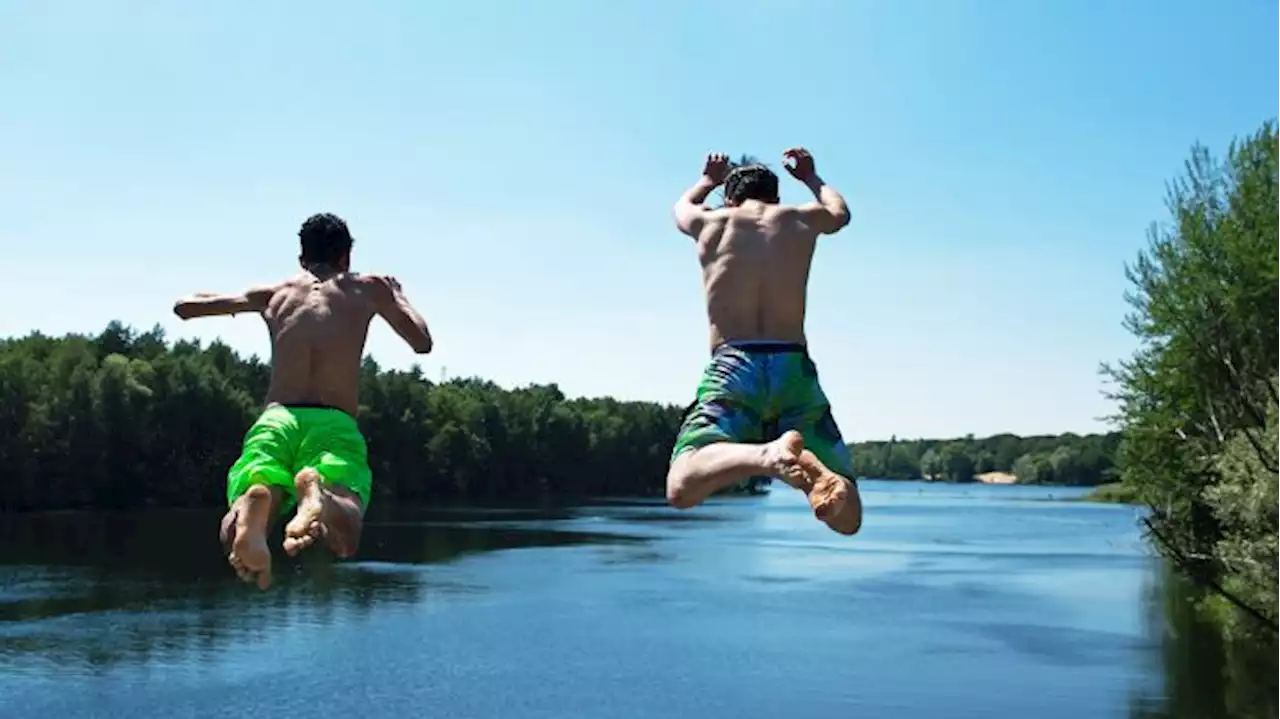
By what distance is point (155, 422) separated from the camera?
2958 inches

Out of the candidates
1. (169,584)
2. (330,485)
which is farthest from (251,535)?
(169,584)

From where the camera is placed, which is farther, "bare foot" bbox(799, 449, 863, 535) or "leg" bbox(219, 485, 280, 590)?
"leg" bbox(219, 485, 280, 590)

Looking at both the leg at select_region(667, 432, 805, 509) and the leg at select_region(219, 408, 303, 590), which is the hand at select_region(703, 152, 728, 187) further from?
the leg at select_region(219, 408, 303, 590)

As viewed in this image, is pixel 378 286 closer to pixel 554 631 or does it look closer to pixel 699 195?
pixel 699 195

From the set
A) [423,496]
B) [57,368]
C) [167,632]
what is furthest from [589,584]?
[423,496]

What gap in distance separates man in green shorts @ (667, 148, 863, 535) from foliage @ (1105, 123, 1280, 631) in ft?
80.8

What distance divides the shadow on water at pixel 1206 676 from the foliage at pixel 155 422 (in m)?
23.6

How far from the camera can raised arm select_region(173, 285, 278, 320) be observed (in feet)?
21.2

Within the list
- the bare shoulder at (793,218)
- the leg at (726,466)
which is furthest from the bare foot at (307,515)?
the bare shoulder at (793,218)

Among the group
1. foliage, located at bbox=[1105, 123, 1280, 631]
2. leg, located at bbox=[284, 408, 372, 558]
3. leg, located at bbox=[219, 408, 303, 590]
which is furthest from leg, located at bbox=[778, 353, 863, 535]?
foliage, located at bbox=[1105, 123, 1280, 631]

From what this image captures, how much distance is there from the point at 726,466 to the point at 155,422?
74.7 meters

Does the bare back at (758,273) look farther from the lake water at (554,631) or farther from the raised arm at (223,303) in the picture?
the lake water at (554,631)

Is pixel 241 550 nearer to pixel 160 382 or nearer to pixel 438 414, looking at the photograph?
pixel 160 382

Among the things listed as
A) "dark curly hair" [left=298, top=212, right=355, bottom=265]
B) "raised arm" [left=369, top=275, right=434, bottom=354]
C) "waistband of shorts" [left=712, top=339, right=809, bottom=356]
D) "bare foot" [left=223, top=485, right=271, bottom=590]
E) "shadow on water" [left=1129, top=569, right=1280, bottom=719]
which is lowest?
"shadow on water" [left=1129, top=569, right=1280, bottom=719]
